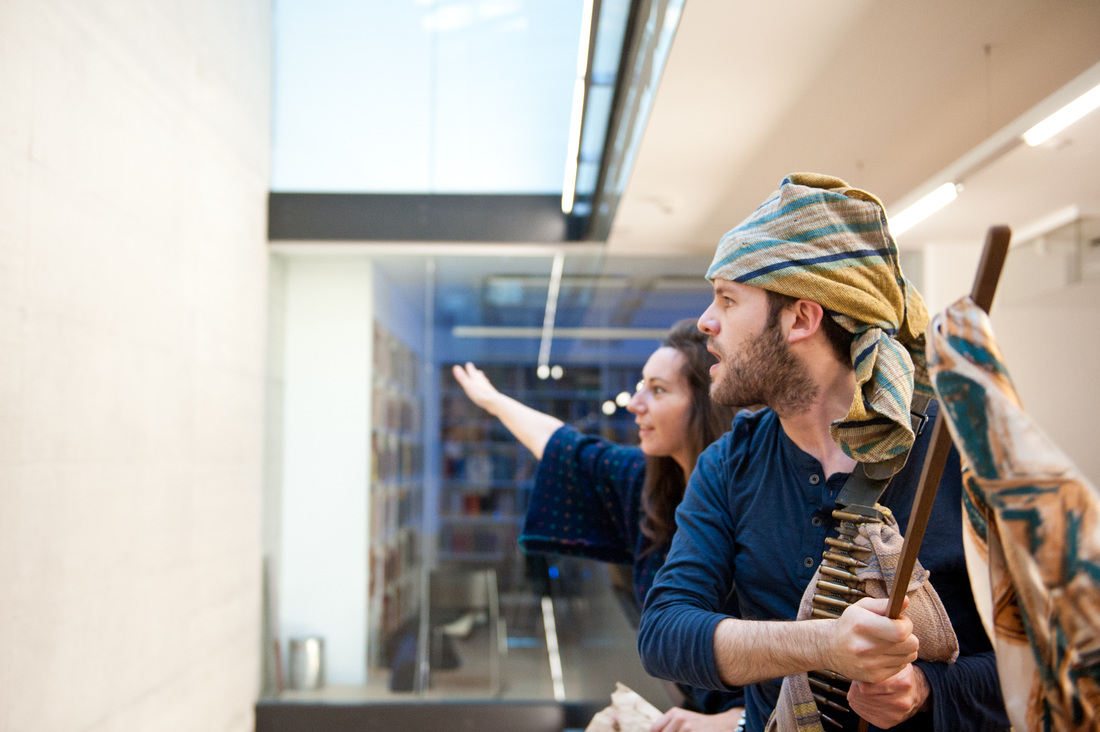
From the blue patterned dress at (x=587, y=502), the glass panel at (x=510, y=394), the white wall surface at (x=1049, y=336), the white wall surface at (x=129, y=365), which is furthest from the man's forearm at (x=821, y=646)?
the glass panel at (x=510, y=394)

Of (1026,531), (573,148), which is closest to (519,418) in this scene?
(1026,531)

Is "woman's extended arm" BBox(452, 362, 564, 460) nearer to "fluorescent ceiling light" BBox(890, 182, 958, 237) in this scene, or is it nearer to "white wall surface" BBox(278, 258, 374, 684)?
"fluorescent ceiling light" BBox(890, 182, 958, 237)

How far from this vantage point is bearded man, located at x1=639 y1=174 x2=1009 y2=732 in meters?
0.93

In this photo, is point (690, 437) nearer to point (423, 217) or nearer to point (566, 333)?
point (566, 333)

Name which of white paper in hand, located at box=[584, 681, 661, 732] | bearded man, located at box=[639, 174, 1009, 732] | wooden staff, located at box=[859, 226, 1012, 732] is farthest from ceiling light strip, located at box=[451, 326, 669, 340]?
wooden staff, located at box=[859, 226, 1012, 732]

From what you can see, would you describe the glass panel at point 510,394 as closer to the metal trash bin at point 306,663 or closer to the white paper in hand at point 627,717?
the metal trash bin at point 306,663

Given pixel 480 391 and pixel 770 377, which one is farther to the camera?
pixel 480 391

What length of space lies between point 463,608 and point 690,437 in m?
3.47

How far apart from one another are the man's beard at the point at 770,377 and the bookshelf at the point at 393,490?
4160 mm

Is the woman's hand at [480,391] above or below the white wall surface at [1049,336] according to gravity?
below

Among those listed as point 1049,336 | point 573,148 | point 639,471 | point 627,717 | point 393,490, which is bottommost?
point 627,717

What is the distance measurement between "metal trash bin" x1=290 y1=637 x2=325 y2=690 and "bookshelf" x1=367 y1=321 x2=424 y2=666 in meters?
0.30

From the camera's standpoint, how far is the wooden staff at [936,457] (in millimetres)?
573

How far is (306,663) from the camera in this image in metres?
4.84
